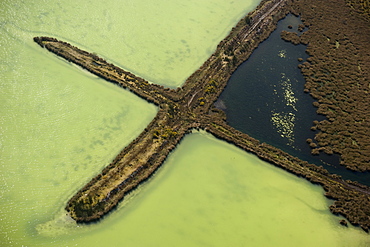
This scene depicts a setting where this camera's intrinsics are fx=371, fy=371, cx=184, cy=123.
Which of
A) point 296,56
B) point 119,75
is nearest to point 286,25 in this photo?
point 296,56

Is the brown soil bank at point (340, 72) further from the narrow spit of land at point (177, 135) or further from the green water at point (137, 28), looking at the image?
the green water at point (137, 28)

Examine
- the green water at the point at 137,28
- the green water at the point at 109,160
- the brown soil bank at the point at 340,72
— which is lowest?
the green water at the point at 109,160

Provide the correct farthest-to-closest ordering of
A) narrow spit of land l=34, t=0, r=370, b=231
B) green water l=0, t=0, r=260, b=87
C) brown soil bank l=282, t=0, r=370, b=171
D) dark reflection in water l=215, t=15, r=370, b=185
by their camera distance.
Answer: green water l=0, t=0, r=260, b=87 < brown soil bank l=282, t=0, r=370, b=171 < dark reflection in water l=215, t=15, r=370, b=185 < narrow spit of land l=34, t=0, r=370, b=231

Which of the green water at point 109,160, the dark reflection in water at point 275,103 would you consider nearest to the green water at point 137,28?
the green water at point 109,160

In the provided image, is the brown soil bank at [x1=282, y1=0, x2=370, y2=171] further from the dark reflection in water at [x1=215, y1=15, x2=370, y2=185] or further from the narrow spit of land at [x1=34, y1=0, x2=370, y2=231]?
the narrow spit of land at [x1=34, y1=0, x2=370, y2=231]

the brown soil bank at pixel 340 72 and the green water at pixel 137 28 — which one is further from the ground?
the brown soil bank at pixel 340 72

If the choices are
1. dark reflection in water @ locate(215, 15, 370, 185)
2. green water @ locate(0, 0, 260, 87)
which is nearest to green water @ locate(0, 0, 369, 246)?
green water @ locate(0, 0, 260, 87)

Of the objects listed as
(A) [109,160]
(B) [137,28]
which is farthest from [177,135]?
(B) [137,28]
